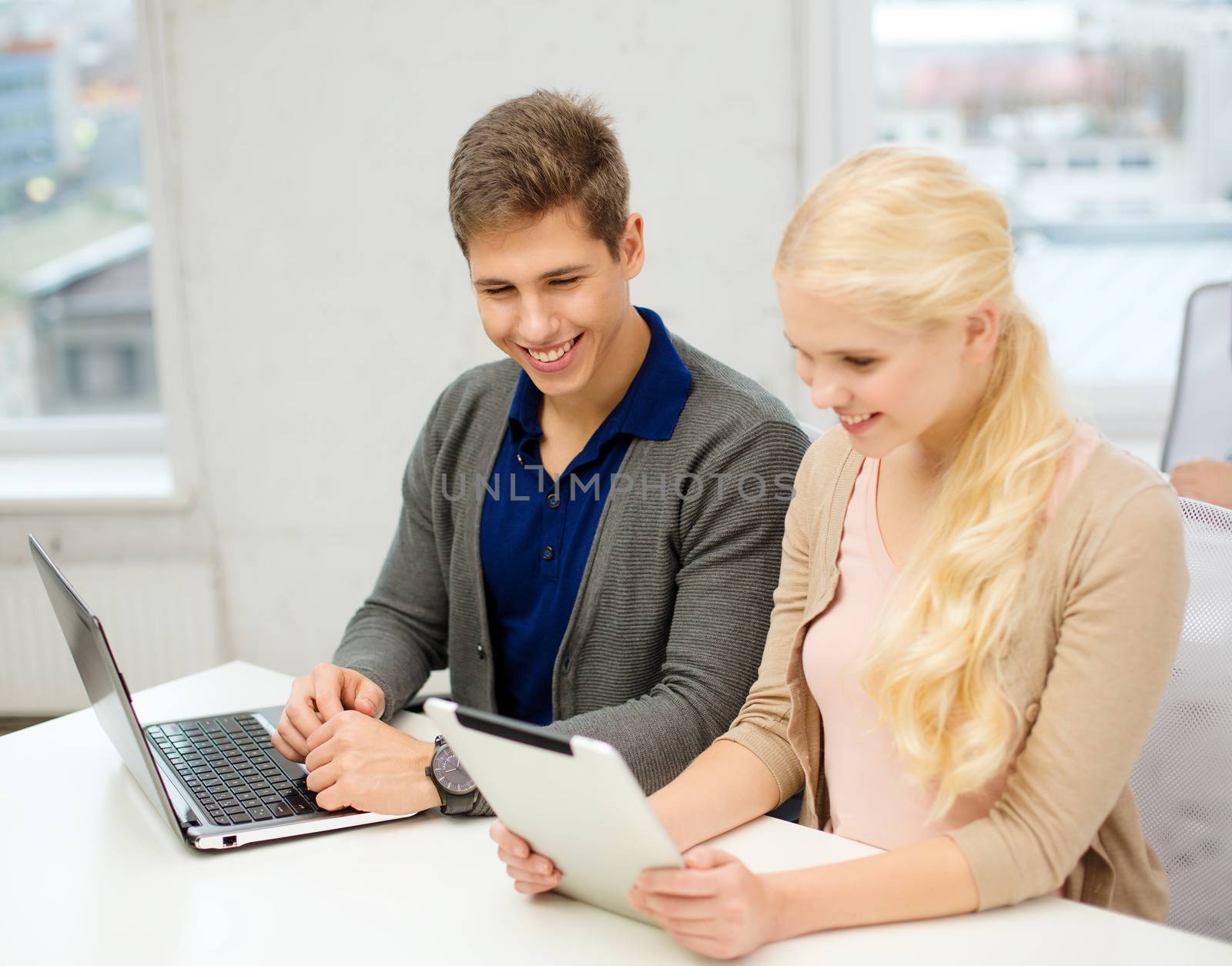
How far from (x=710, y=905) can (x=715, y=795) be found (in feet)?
0.77

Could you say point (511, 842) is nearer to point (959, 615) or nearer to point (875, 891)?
point (875, 891)

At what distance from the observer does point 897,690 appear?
40.9 inches

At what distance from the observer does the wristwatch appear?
114cm

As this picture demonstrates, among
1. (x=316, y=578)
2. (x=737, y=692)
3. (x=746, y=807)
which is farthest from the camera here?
(x=316, y=578)

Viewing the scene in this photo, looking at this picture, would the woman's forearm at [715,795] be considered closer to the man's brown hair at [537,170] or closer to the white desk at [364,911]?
the white desk at [364,911]

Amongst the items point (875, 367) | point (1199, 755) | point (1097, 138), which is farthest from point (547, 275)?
point (1097, 138)

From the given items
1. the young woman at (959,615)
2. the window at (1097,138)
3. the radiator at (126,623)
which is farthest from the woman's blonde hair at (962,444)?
the radiator at (126,623)

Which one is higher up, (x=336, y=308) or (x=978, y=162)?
(x=978, y=162)

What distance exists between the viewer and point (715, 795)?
3.66ft

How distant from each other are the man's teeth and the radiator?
5.75 feet

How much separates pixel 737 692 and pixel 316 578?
178 centimetres

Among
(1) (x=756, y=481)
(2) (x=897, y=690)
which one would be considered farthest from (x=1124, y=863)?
(1) (x=756, y=481)

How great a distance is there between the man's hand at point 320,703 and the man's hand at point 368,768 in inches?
1.6

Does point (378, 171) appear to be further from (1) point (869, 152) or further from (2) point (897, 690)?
(2) point (897, 690)
